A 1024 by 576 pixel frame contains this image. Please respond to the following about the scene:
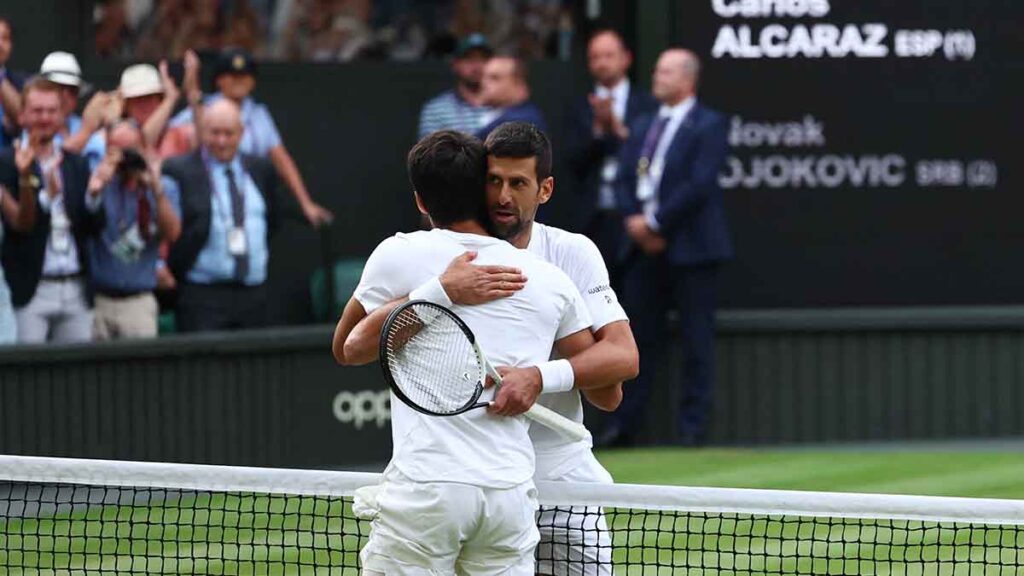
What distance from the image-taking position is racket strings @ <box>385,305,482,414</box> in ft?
14.6

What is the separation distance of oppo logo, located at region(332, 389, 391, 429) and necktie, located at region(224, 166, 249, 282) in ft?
2.91

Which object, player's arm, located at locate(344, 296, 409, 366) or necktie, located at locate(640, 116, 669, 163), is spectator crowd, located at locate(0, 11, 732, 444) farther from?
player's arm, located at locate(344, 296, 409, 366)

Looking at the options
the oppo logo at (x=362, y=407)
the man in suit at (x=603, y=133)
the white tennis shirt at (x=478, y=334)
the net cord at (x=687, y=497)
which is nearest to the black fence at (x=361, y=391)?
the oppo logo at (x=362, y=407)

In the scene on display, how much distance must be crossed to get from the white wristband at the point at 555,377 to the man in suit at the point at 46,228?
17.7ft

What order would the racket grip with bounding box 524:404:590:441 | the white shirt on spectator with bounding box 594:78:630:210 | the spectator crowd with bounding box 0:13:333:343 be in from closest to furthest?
the racket grip with bounding box 524:404:590:441 → the spectator crowd with bounding box 0:13:333:343 → the white shirt on spectator with bounding box 594:78:630:210

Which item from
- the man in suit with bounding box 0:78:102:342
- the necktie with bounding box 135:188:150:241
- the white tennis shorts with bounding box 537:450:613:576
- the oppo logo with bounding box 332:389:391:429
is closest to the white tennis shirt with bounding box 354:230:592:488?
the white tennis shorts with bounding box 537:450:613:576

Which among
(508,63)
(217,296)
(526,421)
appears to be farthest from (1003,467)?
(526,421)

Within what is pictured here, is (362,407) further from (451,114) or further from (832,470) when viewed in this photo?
(832,470)

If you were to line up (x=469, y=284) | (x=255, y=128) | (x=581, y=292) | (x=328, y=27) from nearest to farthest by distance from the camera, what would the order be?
(x=469, y=284) → (x=581, y=292) → (x=255, y=128) → (x=328, y=27)

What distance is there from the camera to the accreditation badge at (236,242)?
10438 millimetres

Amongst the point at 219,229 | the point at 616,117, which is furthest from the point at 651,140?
the point at 219,229

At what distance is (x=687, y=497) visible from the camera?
530 cm

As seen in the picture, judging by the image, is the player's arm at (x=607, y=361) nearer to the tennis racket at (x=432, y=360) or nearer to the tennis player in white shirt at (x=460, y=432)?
the tennis player in white shirt at (x=460, y=432)

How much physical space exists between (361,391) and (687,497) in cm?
567
